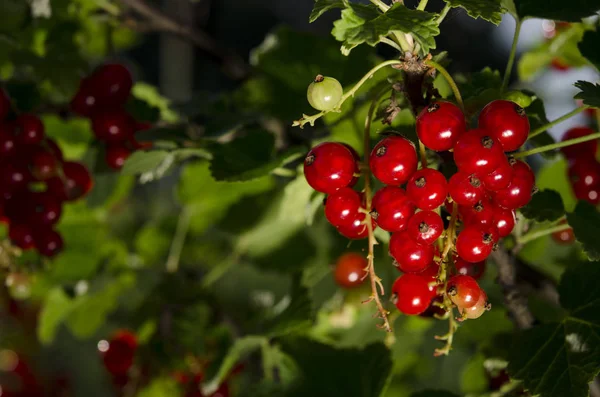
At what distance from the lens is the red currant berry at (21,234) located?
0.65m

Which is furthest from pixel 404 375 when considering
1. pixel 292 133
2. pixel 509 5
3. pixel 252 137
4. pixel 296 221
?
pixel 509 5

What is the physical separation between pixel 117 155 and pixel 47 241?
14 cm

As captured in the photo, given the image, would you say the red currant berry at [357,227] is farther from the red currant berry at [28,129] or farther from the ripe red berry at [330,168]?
the red currant berry at [28,129]

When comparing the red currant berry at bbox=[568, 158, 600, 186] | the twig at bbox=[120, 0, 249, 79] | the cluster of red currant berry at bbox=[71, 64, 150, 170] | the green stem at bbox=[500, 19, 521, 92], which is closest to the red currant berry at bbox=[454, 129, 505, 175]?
the green stem at bbox=[500, 19, 521, 92]

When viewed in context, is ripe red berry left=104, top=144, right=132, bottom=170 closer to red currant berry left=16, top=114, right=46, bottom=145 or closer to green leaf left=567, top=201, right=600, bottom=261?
red currant berry left=16, top=114, right=46, bottom=145

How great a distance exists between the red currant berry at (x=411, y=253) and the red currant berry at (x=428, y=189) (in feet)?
0.10

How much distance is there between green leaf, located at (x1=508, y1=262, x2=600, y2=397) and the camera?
0.44m

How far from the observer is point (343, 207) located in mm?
395

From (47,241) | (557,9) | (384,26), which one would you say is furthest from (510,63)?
(47,241)

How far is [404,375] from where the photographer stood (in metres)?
0.98

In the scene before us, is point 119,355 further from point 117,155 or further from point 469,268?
point 469,268

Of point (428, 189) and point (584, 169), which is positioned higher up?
point (428, 189)

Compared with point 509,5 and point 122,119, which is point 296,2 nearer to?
point 122,119

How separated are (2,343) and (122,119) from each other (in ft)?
4.29
